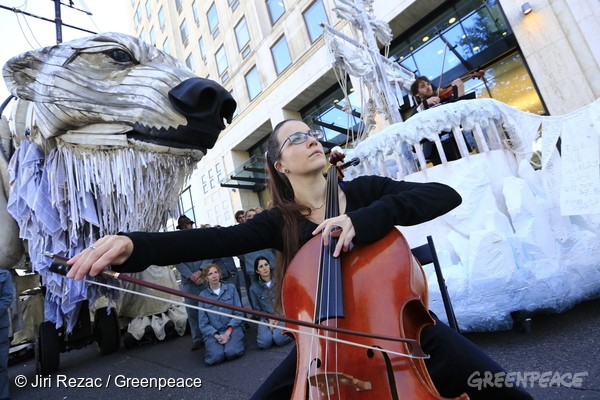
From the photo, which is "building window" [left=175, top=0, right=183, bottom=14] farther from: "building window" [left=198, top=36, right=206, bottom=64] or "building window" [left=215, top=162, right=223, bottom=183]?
"building window" [left=215, top=162, right=223, bottom=183]

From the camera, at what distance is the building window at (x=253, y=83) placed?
540 inches

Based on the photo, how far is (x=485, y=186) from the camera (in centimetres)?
263

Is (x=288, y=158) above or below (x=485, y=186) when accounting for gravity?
above

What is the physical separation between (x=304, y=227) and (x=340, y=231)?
0.34 m

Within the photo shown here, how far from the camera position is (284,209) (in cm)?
146

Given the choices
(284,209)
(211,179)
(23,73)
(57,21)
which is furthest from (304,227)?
(211,179)

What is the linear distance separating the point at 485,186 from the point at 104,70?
281 cm

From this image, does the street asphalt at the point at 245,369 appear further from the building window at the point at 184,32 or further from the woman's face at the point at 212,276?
the building window at the point at 184,32

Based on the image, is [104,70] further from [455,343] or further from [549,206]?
[549,206]

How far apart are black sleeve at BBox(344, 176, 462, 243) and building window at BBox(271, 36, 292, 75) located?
39.0 ft

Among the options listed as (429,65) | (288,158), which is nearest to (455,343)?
(288,158)

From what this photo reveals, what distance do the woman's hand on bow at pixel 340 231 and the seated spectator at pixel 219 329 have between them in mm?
1960

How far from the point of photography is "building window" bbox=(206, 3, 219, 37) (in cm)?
1545

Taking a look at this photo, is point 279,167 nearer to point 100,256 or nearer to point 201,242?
point 201,242
